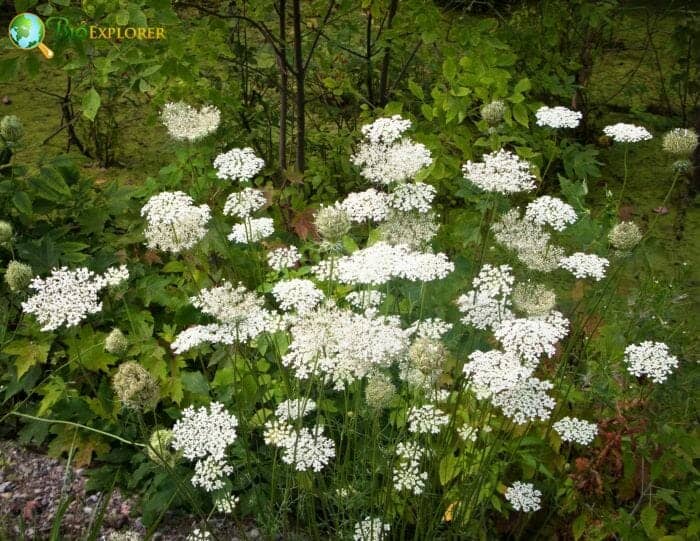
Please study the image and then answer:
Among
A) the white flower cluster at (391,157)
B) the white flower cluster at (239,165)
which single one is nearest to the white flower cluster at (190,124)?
the white flower cluster at (239,165)

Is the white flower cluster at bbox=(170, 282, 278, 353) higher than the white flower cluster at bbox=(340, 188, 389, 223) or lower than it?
lower

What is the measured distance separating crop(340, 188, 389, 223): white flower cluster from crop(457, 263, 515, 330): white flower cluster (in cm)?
24

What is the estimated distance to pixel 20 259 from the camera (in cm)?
212

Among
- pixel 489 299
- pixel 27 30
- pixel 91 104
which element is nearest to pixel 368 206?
pixel 489 299

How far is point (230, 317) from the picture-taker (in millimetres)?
1288

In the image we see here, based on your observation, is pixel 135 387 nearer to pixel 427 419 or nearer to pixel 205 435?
pixel 205 435

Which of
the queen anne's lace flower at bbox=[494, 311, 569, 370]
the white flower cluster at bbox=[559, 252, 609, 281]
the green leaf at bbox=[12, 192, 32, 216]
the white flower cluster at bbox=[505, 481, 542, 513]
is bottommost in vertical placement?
the white flower cluster at bbox=[505, 481, 542, 513]

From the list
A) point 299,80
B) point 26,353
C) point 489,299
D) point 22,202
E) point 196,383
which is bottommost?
point 26,353

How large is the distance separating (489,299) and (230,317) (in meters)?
0.51

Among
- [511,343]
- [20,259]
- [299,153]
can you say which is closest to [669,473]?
[511,343]

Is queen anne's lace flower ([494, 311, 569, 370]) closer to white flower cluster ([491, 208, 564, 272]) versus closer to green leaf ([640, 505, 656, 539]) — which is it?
white flower cluster ([491, 208, 564, 272])

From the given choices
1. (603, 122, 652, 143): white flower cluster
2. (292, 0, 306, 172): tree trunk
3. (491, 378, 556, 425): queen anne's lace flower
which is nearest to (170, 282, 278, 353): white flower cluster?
(491, 378, 556, 425): queen anne's lace flower

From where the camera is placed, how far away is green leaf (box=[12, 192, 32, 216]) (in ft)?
6.66

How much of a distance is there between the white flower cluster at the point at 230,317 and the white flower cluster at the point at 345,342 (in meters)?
0.09
